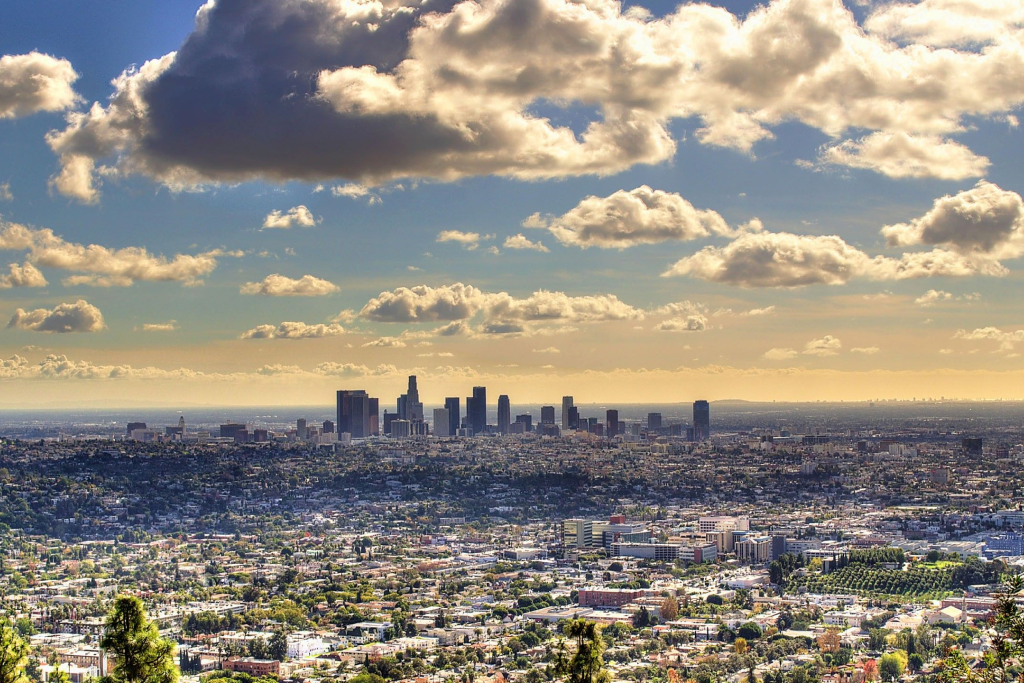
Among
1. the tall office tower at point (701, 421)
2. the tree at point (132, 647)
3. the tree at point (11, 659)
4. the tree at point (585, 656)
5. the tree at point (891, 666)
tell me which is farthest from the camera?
the tall office tower at point (701, 421)

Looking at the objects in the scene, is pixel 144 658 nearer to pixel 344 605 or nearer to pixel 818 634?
pixel 818 634

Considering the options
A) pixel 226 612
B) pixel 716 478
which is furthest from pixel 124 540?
pixel 716 478

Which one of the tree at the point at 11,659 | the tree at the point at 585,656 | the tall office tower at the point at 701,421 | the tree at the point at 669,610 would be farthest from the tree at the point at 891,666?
the tall office tower at the point at 701,421

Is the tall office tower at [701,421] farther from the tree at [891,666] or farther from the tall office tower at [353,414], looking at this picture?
the tree at [891,666]

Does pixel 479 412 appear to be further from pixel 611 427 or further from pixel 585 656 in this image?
pixel 585 656

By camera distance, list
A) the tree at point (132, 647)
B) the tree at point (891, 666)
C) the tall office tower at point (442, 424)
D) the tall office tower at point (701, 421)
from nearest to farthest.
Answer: the tree at point (132, 647) < the tree at point (891, 666) < the tall office tower at point (701, 421) < the tall office tower at point (442, 424)

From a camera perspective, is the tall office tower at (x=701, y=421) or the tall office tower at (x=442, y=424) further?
the tall office tower at (x=442, y=424)

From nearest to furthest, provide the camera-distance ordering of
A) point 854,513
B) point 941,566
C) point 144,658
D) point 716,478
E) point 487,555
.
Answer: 1. point 144,658
2. point 941,566
3. point 487,555
4. point 854,513
5. point 716,478
